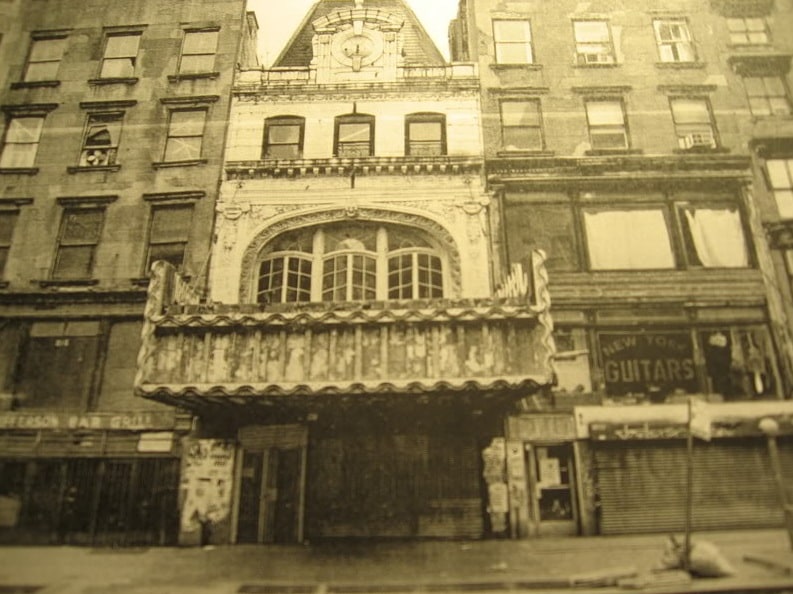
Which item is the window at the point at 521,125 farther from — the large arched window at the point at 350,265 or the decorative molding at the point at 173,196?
the decorative molding at the point at 173,196

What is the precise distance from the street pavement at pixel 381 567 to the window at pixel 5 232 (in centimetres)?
573

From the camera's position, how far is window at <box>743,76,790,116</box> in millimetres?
10805

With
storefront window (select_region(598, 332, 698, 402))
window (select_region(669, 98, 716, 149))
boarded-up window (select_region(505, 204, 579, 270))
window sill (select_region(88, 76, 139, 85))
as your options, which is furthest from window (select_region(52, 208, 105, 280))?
window (select_region(669, 98, 716, 149))

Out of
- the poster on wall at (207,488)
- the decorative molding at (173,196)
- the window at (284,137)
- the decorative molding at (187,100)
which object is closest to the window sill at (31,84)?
the decorative molding at (187,100)

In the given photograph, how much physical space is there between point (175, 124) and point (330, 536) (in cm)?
920

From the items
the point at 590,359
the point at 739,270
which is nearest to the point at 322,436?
the point at 590,359

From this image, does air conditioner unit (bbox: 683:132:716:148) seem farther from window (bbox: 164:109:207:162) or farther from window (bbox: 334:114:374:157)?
window (bbox: 164:109:207:162)

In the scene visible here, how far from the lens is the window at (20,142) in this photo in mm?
10992

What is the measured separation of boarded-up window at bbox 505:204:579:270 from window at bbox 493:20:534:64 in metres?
3.84

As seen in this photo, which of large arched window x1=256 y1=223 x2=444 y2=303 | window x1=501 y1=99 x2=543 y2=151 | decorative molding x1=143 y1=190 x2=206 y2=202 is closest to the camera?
large arched window x1=256 y1=223 x2=444 y2=303

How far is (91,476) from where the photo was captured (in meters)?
9.55

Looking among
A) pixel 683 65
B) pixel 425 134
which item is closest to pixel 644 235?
pixel 683 65

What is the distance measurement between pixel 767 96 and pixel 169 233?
492 inches

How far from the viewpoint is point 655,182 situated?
36.3ft
